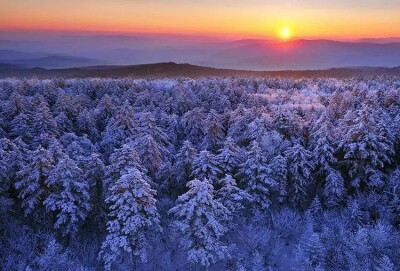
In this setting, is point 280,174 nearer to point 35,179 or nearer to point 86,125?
point 35,179

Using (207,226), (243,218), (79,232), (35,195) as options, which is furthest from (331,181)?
(35,195)

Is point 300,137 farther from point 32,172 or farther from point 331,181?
point 32,172

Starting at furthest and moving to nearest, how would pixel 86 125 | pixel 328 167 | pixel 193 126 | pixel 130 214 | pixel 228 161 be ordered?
pixel 86 125 → pixel 193 126 → pixel 328 167 → pixel 228 161 → pixel 130 214

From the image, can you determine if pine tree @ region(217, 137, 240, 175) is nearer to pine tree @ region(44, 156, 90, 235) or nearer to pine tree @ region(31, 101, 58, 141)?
pine tree @ region(44, 156, 90, 235)

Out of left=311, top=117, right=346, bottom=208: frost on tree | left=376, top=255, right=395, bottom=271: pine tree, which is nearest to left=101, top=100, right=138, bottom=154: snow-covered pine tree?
left=311, top=117, right=346, bottom=208: frost on tree

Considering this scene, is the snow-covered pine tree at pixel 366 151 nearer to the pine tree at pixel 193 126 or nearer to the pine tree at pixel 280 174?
the pine tree at pixel 280 174

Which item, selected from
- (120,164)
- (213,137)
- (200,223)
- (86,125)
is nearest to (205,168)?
(120,164)

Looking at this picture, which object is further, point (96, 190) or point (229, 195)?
point (96, 190)
